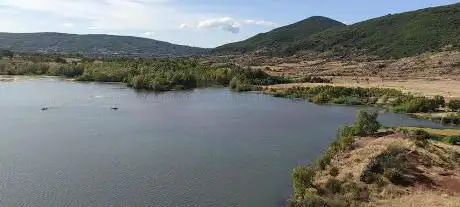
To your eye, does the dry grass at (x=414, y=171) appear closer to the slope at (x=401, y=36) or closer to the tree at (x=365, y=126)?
the tree at (x=365, y=126)

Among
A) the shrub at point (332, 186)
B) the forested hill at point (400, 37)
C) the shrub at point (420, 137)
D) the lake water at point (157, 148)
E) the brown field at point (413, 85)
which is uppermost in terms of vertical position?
the forested hill at point (400, 37)

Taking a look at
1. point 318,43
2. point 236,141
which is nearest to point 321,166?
point 236,141

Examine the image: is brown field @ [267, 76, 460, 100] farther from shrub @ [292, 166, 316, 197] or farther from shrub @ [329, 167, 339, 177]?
shrub @ [292, 166, 316, 197]

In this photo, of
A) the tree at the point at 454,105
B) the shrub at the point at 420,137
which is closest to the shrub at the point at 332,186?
the shrub at the point at 420,137

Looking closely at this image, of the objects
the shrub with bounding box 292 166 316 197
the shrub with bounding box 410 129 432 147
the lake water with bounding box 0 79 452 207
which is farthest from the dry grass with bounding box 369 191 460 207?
the shrub with bounding box 410 129 432 147

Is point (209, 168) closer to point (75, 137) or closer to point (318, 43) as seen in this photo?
point (75, 137)

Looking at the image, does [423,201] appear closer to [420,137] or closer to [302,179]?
[302,179]

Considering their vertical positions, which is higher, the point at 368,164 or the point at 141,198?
the point at 368,164

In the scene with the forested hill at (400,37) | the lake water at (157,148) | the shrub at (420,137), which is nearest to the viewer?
the lake water at (157,148)

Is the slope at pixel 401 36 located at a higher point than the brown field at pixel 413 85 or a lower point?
higher
